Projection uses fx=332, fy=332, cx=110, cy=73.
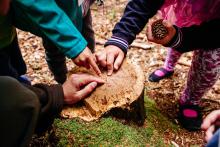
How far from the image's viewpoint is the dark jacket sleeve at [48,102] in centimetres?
175

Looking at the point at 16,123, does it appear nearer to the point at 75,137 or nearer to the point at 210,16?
the point at 75,137

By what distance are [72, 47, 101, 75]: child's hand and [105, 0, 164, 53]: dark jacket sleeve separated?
32 centimetres

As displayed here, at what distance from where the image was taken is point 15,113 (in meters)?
1.32

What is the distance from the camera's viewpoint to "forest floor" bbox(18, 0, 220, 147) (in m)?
1.96

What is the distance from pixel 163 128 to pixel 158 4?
941 millimetres

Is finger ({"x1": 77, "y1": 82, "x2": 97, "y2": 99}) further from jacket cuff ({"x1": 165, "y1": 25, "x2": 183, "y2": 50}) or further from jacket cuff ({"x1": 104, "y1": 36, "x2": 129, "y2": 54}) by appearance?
jacket cuff ({"x1": 165, "y1": 25, "x2": 183, "y2": 50})

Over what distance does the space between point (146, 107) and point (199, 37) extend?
0.69 m

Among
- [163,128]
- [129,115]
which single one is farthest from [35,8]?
[163,128]

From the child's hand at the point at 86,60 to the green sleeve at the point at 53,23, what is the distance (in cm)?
3

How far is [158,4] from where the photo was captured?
238 centimetres

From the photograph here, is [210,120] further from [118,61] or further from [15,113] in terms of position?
→ [15,113]

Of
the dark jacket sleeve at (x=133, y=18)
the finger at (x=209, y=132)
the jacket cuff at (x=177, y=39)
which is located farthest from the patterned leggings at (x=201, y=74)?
the finger at (x=209, y=132)

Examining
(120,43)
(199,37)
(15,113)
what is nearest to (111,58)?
(120,43)

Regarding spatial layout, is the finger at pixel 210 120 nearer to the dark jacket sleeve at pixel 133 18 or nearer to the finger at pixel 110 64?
the finger at pixel 110 64
